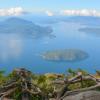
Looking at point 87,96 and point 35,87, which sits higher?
point 35,87

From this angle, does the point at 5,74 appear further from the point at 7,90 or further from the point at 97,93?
the point at 97,93

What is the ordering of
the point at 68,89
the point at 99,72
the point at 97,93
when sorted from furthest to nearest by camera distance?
1. the point at 99,72
2. the point at 68,89
3. the point at 97,93

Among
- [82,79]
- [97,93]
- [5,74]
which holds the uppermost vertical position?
[5,74]

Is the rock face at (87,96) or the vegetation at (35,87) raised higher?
the vegetation at (35,87)

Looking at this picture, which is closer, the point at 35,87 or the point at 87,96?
the point at 87,96

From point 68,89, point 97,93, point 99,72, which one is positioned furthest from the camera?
point 99,72

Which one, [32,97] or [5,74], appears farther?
A: [5,74]

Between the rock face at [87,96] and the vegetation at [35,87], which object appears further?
the vegetation at [35,87]

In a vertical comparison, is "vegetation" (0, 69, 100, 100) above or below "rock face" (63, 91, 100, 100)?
above

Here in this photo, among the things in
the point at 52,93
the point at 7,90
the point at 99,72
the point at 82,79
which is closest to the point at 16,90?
the point at 7,90

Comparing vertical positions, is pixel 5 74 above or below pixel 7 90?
above

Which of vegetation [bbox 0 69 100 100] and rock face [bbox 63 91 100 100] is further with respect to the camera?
vegetation [bbox 0 69 100 100]
